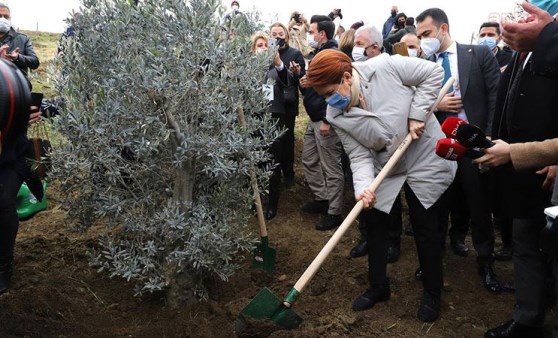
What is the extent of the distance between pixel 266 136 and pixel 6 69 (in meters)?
1.84

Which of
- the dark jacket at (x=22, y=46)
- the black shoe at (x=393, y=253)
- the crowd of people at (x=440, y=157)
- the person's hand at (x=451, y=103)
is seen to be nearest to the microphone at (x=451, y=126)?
the crowd of people at (x=440, y=157)

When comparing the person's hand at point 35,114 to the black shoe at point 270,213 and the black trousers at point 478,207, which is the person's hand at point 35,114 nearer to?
the black shoe at point 270,213

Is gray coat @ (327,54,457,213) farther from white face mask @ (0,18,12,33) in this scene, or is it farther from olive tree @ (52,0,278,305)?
white face mask @ (0,18,12,33)

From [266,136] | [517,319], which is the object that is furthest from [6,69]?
[517,319]

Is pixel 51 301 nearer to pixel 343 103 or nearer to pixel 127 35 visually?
pixel 127 35

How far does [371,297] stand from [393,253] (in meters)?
0.86

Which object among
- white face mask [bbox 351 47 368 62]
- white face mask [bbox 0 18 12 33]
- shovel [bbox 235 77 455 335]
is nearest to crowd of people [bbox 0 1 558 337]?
shovel [bbox 235 77 455 335]

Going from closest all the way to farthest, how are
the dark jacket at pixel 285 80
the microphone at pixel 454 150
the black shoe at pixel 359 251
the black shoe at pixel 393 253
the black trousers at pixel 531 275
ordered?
1. the microphone at pixel 454 150
2. the black trousers at pixel 531 275
3. the black shoe at pixel 393 253
4. the black shoe at pixel 359 251
5. the dark jacket at pixel 285 80

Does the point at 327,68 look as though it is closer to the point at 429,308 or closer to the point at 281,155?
the point at 429,308

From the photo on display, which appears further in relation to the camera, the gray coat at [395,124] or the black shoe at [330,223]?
the black shoe at [330,223]

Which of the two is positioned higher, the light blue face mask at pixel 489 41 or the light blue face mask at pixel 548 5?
the light blue face mask at pixel 548 5

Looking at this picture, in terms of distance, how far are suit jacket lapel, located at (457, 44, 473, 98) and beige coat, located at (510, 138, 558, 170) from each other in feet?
4.63

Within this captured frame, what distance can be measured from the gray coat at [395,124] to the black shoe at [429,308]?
2.29 ft

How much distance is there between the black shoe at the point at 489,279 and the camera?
4023mm
